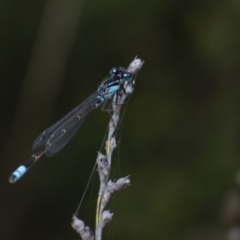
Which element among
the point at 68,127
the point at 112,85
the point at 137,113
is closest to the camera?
the point at 112,85

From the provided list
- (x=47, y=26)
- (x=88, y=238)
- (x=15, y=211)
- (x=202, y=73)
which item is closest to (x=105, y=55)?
(x=47, y=26)

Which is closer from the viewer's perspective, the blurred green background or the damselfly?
the damselfly

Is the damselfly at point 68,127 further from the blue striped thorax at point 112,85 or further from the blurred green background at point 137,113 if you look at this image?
the blurred green background at point 137,113

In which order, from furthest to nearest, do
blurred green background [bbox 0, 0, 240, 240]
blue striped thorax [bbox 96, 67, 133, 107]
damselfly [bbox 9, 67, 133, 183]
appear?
blurred green background [bbox 0, 0, 240, 240] < damselfly [bbox 9, 67, 133, 183] < blue striped thorax [bbox 96, 67, 133, 107]

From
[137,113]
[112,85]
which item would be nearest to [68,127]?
[112,85]

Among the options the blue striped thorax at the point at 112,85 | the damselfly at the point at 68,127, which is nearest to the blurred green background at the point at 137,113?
the damselfly at the point at 68,127

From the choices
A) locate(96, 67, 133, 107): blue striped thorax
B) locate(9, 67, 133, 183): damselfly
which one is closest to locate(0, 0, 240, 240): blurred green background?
locate(9, 67, 133, 183): damselfly

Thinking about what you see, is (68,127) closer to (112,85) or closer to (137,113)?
(112,85)

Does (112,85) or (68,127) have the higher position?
(68,127)

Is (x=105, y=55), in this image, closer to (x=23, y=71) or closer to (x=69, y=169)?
(x=23, y=71)

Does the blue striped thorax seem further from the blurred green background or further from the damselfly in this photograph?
the blurred green background
